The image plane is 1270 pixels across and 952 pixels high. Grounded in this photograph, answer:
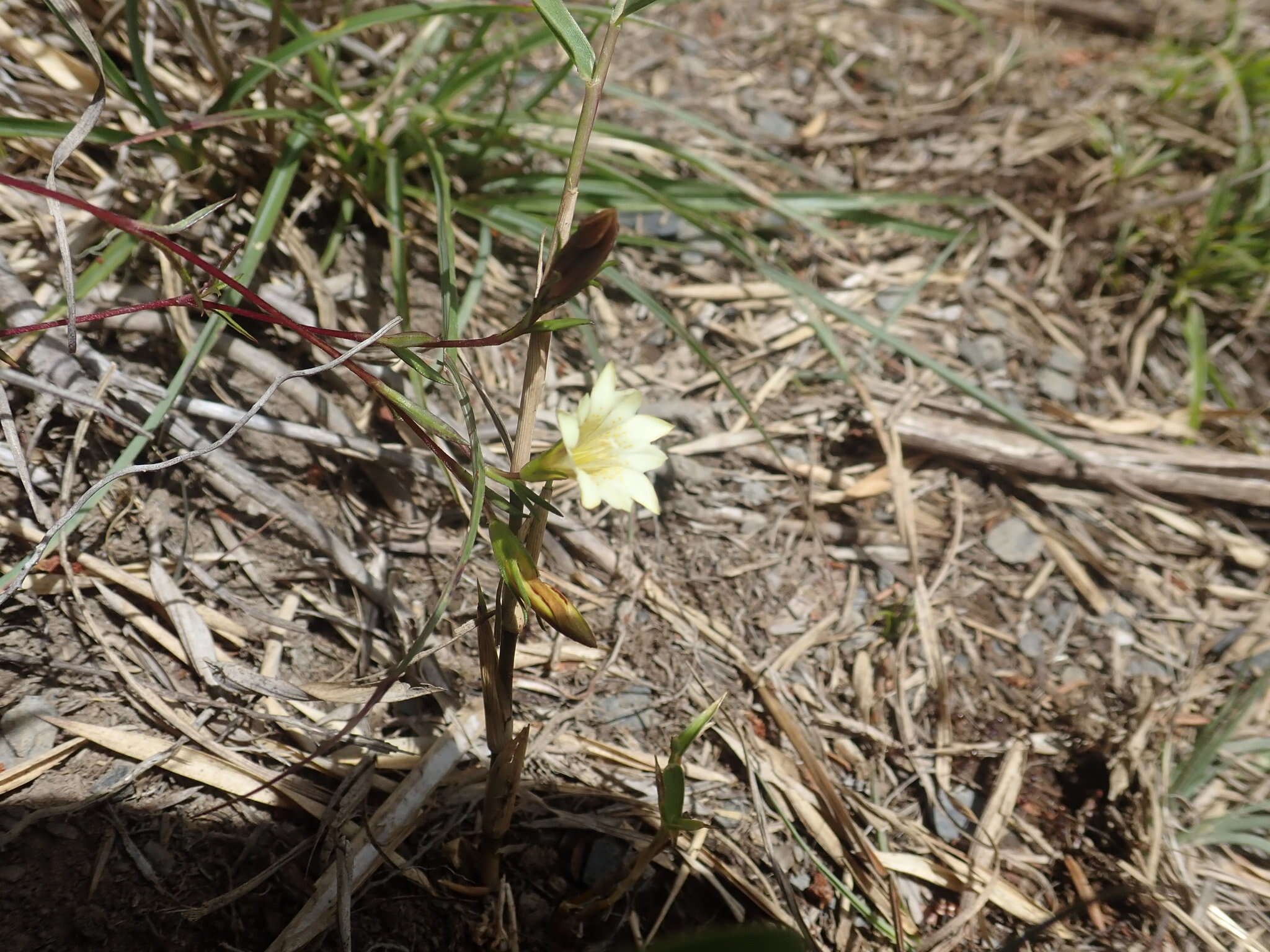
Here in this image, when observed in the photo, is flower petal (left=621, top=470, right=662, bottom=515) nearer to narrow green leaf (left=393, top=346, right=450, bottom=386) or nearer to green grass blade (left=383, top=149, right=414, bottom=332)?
narrow green leaf (left=393, top=346, right=450, bottom=386)

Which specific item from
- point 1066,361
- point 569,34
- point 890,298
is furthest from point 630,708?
point 1066,361

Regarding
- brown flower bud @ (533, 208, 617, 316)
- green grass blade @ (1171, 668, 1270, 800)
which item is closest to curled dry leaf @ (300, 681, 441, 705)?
brown flower bud @ (533, 208, 617, 316)

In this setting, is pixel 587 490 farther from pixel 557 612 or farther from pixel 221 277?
pixel 221 277

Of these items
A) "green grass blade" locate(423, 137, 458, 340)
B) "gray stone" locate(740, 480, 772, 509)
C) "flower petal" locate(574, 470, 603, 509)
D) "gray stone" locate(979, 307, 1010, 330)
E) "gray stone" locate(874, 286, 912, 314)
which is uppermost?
"green grass blade" locate(423, 137, 458, 340)

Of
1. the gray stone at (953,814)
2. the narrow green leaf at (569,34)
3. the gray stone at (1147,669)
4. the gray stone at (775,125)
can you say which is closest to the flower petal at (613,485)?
the narrow green leaf at (569,34)

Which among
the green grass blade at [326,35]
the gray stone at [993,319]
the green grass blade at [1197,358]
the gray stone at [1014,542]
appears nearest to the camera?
the green grass blade at [326,35]

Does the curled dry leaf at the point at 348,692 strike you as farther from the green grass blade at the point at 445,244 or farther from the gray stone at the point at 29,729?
the green grass blade at the point at 445,244

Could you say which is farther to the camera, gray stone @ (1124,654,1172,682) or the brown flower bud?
gray stone @ (1124,654,1172,682)
